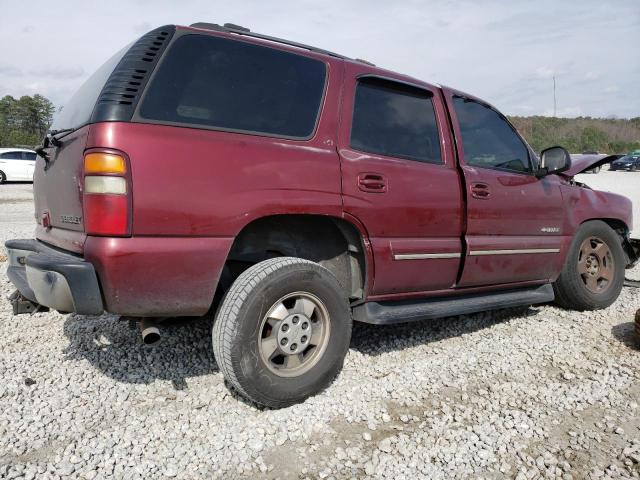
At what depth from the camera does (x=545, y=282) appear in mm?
4223

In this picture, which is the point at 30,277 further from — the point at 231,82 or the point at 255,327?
the point at 231,82

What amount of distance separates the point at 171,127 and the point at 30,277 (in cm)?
Answer: 108

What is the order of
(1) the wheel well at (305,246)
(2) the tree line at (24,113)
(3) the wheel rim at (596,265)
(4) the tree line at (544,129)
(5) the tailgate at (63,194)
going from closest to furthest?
(5) the tailgate at (63,194) < (1) the wheel well at (305,246) < (3) the wheel rim at (596,265) < (4) the tree line at (544,129) < (2) the tree line at (24,113)

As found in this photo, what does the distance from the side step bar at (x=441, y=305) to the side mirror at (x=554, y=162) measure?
0.99 metres

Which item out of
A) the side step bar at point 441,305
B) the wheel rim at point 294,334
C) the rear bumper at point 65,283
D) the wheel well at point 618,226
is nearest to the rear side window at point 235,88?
the rear bumper at point 65,283

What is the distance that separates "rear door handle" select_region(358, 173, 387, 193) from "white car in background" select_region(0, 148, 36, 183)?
2072 cm

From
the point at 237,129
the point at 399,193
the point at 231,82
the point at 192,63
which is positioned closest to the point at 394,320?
the point at 399,193

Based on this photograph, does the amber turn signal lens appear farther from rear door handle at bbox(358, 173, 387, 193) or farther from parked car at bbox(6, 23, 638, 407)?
rear door handle at bbox(358, 173, 387, 193)

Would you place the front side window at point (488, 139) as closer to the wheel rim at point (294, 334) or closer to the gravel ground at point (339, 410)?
the gravel ground at point (339, 410)

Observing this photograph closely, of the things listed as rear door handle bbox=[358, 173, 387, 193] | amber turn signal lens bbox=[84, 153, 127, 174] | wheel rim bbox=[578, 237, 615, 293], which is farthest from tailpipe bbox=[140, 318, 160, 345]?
wheel rim bbox=[578, 237, 615, 293]

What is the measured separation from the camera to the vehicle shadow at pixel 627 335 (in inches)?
147

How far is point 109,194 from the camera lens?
221 cm

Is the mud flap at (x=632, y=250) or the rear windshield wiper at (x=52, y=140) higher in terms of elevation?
the rear windshield wiper at (x=52, y=140)

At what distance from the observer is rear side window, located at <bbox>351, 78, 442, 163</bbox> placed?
3.06m
